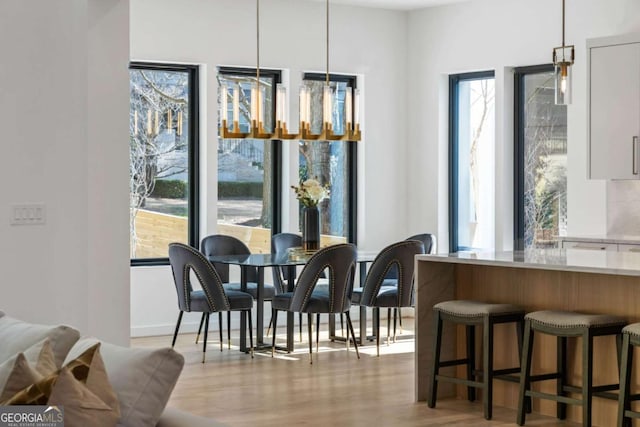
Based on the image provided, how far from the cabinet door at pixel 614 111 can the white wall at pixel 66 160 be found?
3997 millimetres

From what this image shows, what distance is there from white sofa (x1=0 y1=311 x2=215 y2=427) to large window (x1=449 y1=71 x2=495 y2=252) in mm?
7079

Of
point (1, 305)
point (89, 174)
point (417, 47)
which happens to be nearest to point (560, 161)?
point (417, 47)

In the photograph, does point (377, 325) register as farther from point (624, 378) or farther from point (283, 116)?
point (624, 378)

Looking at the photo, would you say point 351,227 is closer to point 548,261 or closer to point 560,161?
point 560,161

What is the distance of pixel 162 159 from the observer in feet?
30.9

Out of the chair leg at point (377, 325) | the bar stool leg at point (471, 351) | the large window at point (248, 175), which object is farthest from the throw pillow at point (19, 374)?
the large window at point (248, 175)

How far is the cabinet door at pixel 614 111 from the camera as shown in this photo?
7973 millimetres

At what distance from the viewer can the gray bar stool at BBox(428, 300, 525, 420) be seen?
5.90 m

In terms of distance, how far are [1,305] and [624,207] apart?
505cm

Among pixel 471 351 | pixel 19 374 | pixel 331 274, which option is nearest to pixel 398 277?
pixel 331 274

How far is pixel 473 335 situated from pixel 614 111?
277cm

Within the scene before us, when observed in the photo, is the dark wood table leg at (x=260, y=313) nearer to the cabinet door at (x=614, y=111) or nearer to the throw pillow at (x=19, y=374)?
the cabinet door at (x=614, y=111)

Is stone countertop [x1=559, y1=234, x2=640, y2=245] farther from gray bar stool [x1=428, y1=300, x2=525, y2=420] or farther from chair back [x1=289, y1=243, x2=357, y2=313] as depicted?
gray bar stool [x1=428, y1=300, x2=525, y2=420]

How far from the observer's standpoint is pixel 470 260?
5988 mm
